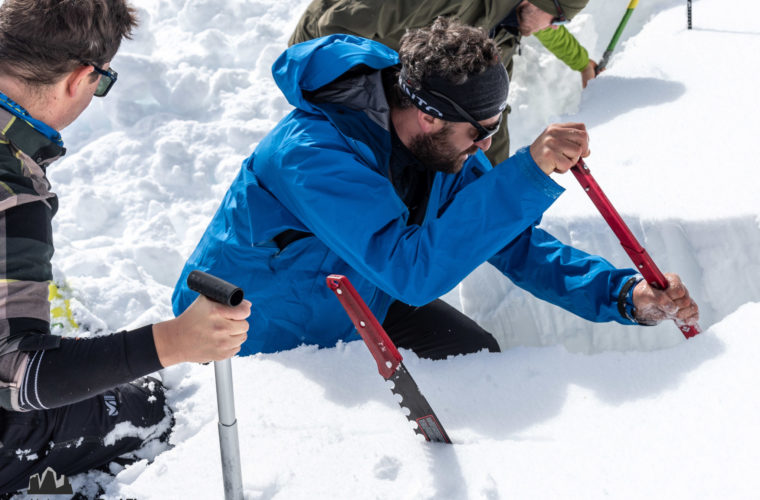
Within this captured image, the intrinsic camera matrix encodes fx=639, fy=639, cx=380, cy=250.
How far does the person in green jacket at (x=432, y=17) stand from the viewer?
2703 millimetres

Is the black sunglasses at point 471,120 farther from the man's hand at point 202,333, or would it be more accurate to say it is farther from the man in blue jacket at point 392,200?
the man's hand at point 202,333

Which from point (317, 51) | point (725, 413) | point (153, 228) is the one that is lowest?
point (153, 228)

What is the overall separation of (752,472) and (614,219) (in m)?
0.90

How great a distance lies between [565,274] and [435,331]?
58cm

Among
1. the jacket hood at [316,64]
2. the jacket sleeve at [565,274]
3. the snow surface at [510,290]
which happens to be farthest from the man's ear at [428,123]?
the snow surface at [510,290]

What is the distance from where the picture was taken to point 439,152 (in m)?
1.97

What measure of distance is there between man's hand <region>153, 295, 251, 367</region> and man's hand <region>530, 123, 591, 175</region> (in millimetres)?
832

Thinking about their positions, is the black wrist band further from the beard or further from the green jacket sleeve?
the green jacket sleeve

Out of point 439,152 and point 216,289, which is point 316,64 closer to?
point 439,152

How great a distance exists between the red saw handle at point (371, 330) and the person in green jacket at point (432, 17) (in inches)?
59.0

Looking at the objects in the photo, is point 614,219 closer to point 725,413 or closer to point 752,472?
point 725,413

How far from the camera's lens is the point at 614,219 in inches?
74.9

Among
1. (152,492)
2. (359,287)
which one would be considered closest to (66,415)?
(152,492)

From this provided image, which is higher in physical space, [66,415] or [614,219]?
[614,219]
